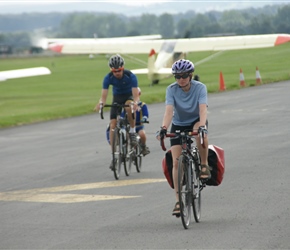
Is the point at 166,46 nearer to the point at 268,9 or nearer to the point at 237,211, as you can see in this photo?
the point at 237,211

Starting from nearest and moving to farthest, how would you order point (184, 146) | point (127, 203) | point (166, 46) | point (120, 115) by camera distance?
point (184, 146) → point (127, 203) → point (120, 115) → point (166, 46)

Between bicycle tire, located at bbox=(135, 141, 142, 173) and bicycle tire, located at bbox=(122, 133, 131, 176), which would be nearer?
bicycle tire, located at bbox=(122, 133, 131, 176)

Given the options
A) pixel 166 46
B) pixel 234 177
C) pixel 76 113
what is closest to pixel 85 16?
pixel 166 46

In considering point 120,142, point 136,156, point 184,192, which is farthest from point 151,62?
point 184,192

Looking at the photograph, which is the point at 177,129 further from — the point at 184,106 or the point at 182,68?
the point at 182,68

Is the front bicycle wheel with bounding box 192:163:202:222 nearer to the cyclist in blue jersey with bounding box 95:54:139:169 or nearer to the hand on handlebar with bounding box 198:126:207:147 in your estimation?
the hand on handlebar with bounding box 198:126:207:147

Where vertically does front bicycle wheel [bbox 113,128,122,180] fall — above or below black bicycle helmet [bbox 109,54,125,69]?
below

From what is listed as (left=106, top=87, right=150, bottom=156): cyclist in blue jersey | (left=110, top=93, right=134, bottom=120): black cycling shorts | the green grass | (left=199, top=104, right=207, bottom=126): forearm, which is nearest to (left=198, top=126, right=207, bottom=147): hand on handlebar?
(left=199, top=104, right=207, bottom=126): forearm

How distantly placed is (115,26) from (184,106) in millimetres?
105126

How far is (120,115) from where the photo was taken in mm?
16359

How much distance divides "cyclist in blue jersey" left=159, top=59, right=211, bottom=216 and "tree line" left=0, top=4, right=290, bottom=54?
46.3m

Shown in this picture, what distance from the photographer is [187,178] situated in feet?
35.8

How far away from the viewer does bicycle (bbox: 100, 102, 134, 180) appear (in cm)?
1581

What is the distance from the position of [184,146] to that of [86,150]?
31.2 feet
